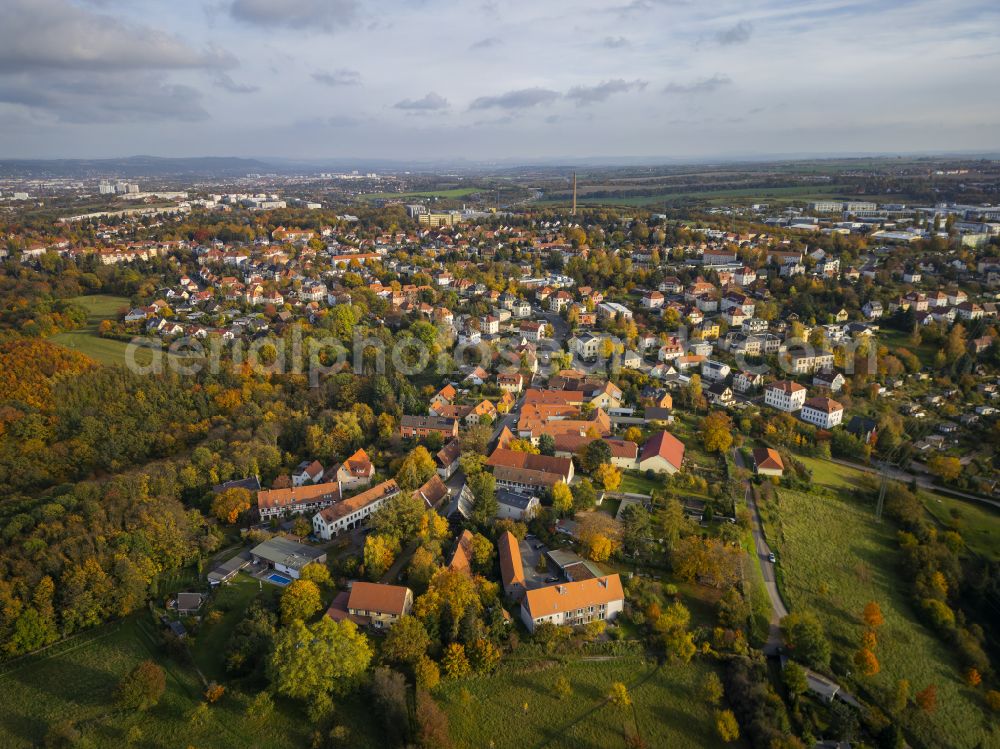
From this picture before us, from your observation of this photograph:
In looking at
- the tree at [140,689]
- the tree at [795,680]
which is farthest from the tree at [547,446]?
the tree at [140,689]

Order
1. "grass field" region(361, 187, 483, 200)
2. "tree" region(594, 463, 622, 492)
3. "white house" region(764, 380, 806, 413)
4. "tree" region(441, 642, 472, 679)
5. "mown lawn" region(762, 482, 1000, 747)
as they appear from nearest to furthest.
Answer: "mown lawn" region(762, 482, 1000, 747), "tree" region(441, 642, 472, 679), "tree" region(594, 463, 622, 492), "white house" region(764, 380, 806, 413), "grass field" region(361, 187, 483, 200)

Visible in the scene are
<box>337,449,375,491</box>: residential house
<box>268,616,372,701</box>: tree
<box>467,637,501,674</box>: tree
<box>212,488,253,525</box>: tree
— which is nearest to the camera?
<box>268,616,372,701</box>: tree

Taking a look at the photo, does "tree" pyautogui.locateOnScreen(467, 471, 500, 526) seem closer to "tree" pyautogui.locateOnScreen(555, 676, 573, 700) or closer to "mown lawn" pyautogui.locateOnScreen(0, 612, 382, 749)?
"tree" pyautogui.locateOnScreen(555, 676, 573, 700)

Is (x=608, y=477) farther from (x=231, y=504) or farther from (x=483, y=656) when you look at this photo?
(x=231, y=504)

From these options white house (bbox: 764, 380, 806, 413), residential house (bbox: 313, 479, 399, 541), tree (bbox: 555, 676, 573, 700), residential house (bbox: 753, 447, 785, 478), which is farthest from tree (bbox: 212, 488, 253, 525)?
white house (bbox: 764, 380, 806, 413)

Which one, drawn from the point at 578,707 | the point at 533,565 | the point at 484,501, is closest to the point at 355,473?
the point at 484,501

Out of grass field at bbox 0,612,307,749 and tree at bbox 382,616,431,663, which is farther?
tree at bbox 382,616,431,663
